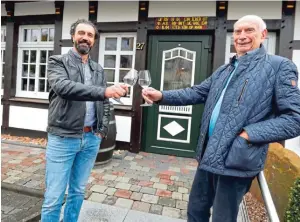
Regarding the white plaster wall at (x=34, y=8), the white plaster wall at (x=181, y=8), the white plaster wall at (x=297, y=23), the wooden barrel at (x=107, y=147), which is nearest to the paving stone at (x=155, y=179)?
the wooden barrel at (x=107, y=147)

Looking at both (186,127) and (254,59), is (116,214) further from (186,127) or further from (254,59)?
(186,127)

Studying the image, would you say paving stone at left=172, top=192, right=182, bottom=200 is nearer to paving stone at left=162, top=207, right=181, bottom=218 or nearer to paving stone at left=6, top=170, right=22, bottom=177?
paving stone at left=162, top=207, right=181, bottom=218

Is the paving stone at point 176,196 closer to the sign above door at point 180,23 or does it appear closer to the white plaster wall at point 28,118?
the sign above door at point 180,23

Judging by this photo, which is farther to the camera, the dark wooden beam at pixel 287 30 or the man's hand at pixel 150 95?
the dark wooden beam at pixel 287 30

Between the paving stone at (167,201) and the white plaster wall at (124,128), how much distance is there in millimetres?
2245

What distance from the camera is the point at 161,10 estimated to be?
199 inches

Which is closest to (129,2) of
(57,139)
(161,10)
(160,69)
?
(161,10)

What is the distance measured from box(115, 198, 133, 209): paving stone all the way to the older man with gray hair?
5.31 feet

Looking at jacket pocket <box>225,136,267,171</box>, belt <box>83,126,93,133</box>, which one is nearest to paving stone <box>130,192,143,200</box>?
belt <box>83,126,93,133</box>

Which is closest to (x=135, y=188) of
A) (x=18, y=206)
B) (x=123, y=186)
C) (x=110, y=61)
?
(x=123, y=186)

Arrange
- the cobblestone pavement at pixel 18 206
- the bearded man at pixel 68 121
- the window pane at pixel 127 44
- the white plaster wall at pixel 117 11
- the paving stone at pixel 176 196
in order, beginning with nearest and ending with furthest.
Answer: the bearded man at pixel 68 121
the cobblestone pavement at pixel 18 206
the paving stone at pixel 176 196
the white plaster wall at pixel 117 11
the window pane at pixel 127 44

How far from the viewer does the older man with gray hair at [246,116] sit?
1.35 metres

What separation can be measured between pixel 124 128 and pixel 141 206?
2.51 meters

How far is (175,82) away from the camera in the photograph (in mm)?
5172
